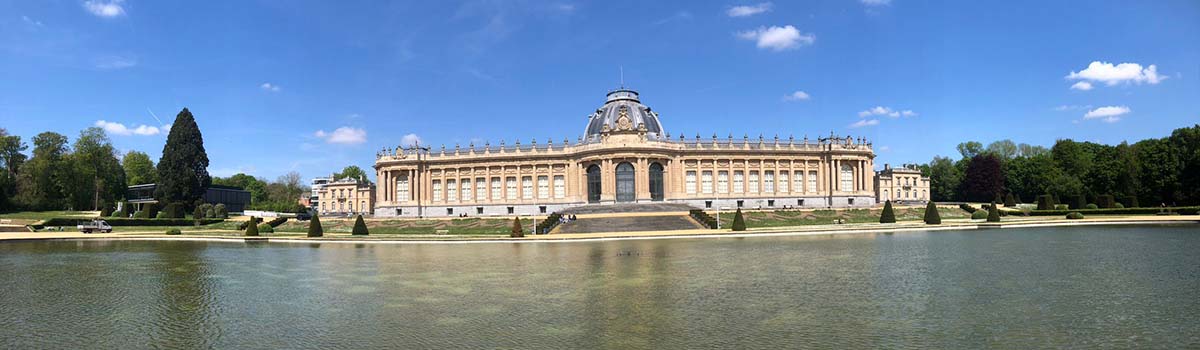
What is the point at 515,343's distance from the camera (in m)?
11.8

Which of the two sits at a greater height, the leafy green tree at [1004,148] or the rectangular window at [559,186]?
the leafy green tree at [1004,148]

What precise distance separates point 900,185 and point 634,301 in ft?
321

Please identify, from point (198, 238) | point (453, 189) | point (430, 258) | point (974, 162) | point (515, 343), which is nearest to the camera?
point (515, 343)

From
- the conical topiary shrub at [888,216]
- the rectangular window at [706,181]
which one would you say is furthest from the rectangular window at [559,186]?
the conical topiary shrub at [888,216]

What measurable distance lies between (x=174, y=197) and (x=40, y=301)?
66.5 metres

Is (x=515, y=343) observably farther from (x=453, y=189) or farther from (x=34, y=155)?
(x=34, y=155)

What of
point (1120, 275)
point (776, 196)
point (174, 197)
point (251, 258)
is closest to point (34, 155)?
point (174, 197)

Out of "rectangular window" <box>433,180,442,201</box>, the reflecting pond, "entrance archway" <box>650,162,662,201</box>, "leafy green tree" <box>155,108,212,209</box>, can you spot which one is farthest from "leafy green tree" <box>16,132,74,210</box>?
"entrance archway" <box>650,162,662,201</box>

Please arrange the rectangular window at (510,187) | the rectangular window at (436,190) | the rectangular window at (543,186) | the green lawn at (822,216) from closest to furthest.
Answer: the green lawn at (822,216), the rectangular window at (543,186), the rectangular window at (510,187), the rectangular window at (436,190)

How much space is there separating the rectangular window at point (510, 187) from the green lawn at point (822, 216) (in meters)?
26.2

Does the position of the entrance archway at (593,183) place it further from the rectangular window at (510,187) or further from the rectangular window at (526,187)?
the rectangular window at (510,187)

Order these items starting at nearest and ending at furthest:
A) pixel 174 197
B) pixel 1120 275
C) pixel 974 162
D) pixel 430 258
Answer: pixel 1120 275, pixel 430 258, pixel 174 197, pixel 974 162

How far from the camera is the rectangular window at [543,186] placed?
78.1 m

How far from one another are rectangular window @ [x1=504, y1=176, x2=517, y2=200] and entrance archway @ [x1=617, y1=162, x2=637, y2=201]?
13.2m
